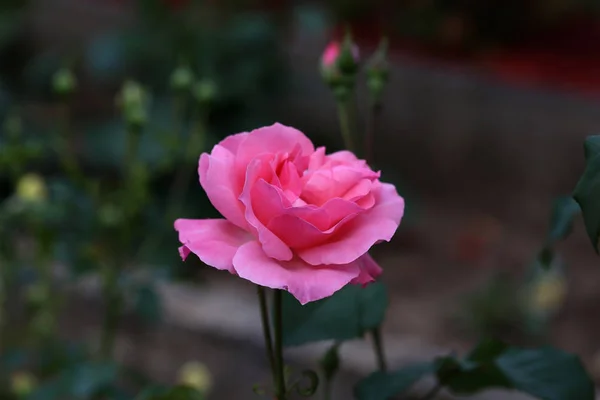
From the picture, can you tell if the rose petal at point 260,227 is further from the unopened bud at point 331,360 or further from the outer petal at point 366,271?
the unopened bud at point 331,360

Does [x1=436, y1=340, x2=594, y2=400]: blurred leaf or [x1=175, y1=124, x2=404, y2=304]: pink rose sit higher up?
[x1=175, y1=124, x2=404, y2=304]: pink rose

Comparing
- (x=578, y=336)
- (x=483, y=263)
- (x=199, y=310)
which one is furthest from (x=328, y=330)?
(x=483, y=263)

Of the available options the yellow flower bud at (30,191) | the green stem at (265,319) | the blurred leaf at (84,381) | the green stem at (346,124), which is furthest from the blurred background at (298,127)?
the green stem at (265,319)

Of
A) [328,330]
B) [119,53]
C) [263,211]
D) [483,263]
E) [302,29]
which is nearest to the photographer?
[263,211]

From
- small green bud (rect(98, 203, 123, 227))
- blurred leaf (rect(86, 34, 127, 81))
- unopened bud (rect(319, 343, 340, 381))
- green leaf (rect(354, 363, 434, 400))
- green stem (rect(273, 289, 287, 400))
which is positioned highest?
green stem (rect(273, 289, 287, 400))

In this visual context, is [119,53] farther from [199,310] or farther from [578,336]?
[578,336]

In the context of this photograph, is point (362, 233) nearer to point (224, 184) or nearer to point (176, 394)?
point (224, 184)

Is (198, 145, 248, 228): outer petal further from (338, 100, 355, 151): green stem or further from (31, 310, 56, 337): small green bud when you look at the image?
(31, 310, 56, 337): small green bud

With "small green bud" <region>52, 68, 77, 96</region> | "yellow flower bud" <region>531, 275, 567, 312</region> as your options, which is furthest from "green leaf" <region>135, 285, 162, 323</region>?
"yellow flower bud" <region>531, 275, 567, 312</region>
